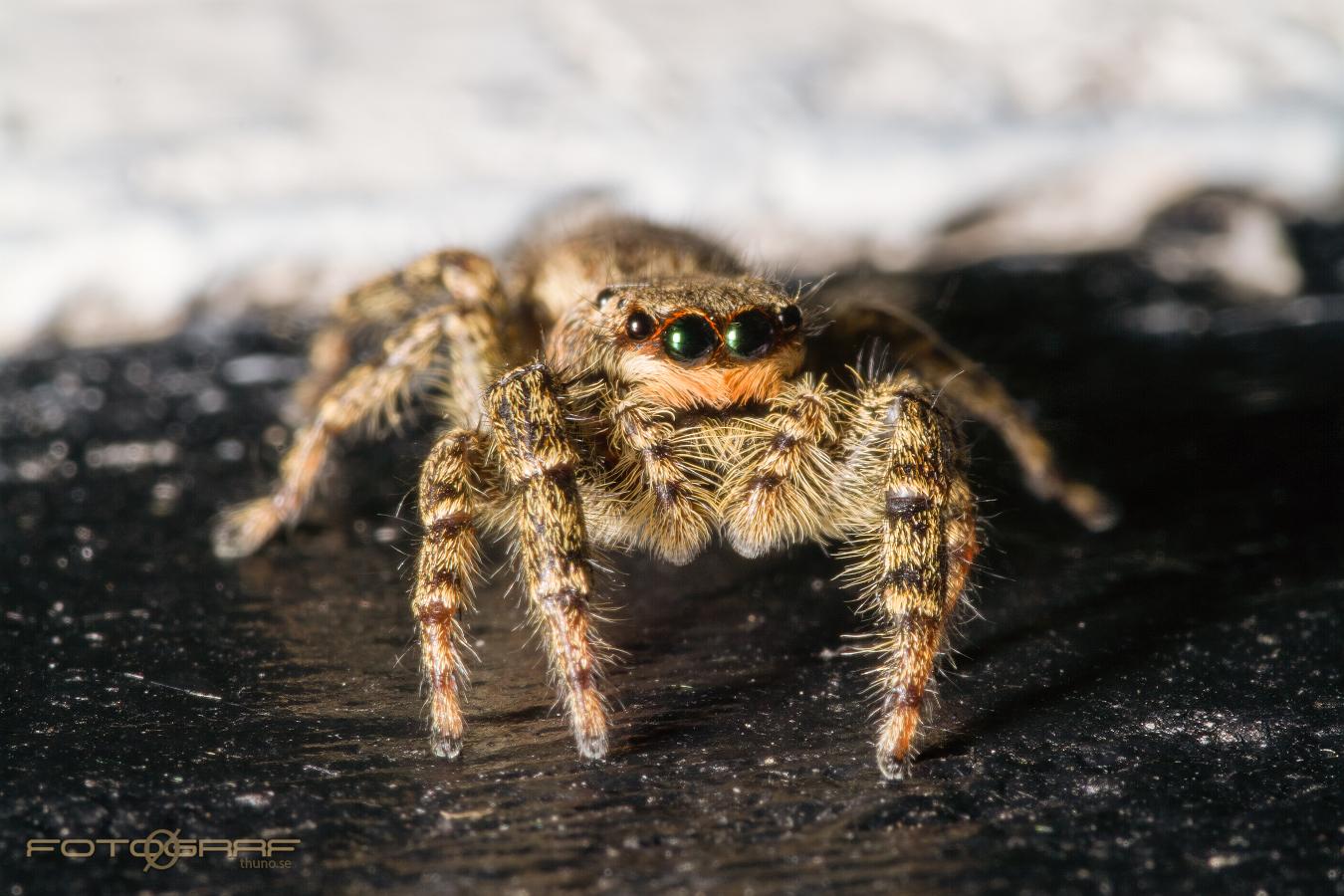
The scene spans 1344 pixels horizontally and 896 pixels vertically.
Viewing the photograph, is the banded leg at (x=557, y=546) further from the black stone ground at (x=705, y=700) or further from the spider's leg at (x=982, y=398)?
the spider's leg at (x=982, y=398)

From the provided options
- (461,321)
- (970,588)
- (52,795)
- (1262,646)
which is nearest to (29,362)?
(461,321)

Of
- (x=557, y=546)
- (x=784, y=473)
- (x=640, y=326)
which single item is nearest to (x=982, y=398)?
(x=784, y=473)

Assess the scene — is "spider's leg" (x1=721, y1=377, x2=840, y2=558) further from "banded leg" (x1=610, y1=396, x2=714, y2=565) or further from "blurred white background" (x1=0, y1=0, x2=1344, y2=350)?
"blurred white background" (x1=0, y1=0, x2=1344, y2=350)

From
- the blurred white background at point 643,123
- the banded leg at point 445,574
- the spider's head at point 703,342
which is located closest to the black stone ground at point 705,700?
the banded leg at point 445,574

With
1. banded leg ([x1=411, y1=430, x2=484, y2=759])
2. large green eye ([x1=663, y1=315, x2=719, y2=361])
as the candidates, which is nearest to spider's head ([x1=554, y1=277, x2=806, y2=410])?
large green eye ([x1=663, y1=315, x2=719, y2=361])

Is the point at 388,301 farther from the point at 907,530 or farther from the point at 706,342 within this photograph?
the point at 907,530

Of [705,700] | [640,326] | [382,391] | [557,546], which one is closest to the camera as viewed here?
[557,546]
